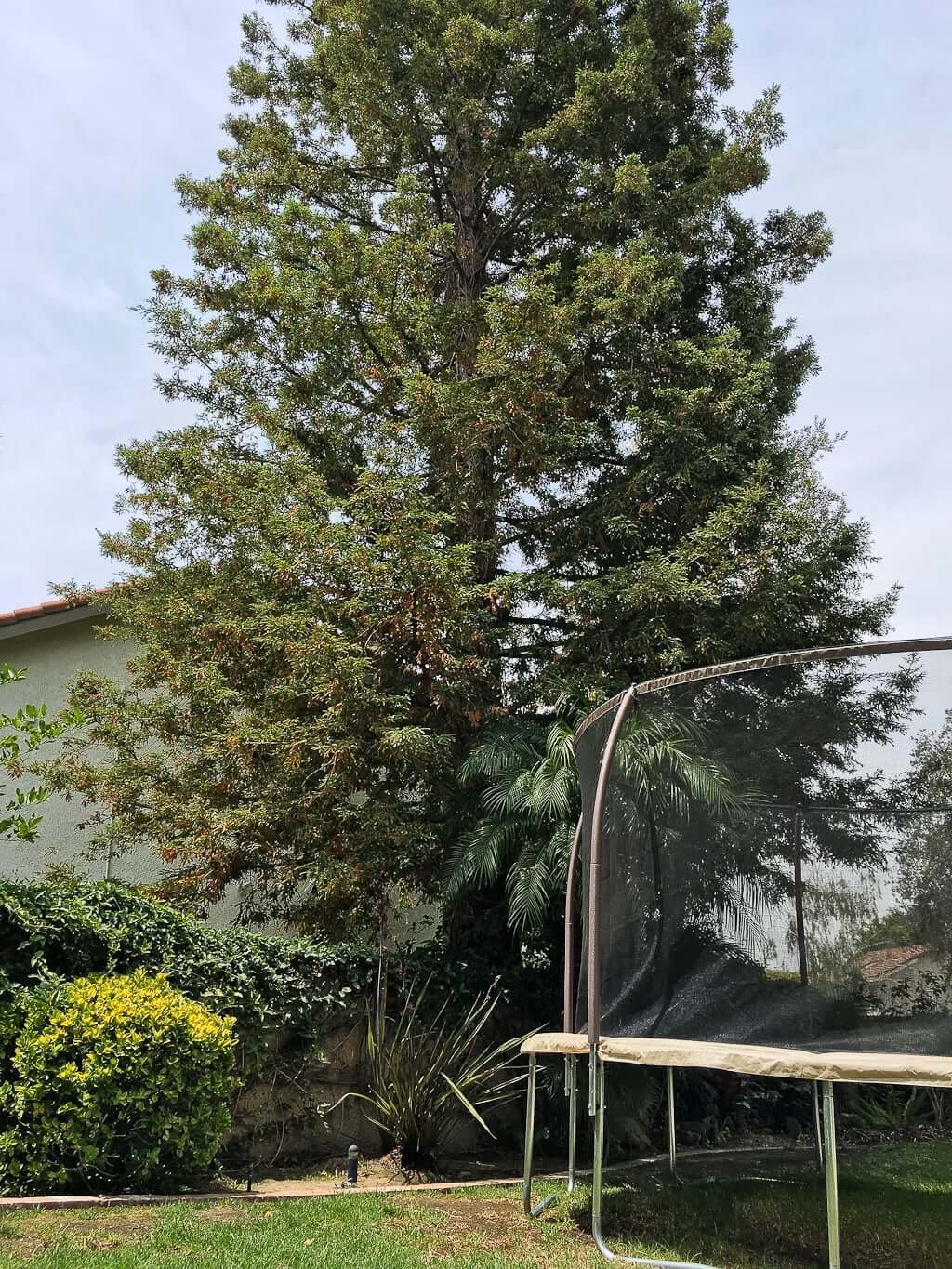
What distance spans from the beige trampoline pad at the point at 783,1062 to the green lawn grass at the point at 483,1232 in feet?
3.26

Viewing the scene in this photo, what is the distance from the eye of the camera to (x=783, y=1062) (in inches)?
143

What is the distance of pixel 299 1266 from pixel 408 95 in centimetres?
1049

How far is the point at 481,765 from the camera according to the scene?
7.98 meters

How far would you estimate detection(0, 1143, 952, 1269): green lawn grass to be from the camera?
4266 millimetres

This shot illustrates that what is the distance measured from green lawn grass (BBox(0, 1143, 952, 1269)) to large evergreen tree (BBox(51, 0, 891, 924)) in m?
2.90

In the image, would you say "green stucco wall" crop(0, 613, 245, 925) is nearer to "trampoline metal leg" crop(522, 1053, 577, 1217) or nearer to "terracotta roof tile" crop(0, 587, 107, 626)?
"terracotta roof tile" crop(0, 587, 107, 626)

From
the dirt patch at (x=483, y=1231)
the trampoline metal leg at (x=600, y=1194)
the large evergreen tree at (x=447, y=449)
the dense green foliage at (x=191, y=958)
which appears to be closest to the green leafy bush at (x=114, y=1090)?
the dense green foliage at (x=191, y=958)

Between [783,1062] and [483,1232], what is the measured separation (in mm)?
2177

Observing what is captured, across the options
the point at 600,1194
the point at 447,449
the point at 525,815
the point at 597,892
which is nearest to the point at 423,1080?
the point at 525,815

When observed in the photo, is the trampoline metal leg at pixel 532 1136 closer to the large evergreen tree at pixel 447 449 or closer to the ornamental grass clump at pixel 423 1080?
the ornamental grass clump at pixel 423 1080

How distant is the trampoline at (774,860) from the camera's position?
14.7ft

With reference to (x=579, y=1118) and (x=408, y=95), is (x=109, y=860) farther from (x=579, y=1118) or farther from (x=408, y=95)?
(x=408, y=95)

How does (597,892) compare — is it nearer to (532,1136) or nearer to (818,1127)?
(532,1136)

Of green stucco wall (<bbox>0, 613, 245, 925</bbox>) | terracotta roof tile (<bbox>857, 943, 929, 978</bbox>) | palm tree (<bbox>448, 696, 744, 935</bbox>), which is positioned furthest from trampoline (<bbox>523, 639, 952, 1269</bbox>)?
green stucco wall (<bbox>0, 613, 245, 925</bbox>)
